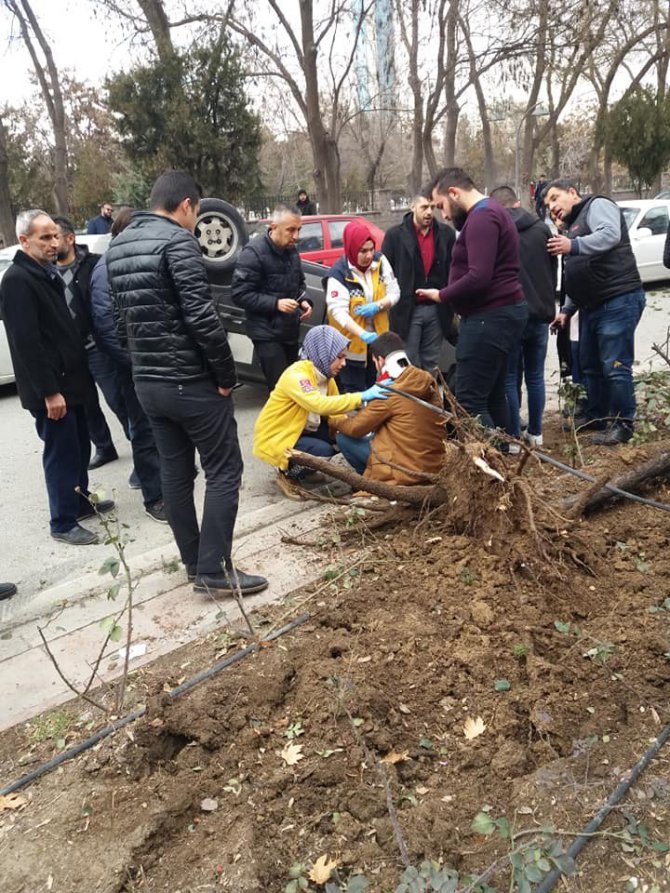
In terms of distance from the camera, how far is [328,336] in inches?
181

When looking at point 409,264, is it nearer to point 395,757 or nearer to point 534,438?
point 534,438

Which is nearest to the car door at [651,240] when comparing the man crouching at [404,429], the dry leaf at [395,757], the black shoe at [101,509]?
the man crouching at [404,429]

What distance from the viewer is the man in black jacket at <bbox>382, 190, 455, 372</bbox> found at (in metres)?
5.41

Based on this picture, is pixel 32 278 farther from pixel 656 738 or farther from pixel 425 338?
pixel 656 738

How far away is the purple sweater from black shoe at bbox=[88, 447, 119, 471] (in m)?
3.08

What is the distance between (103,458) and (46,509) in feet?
2.84

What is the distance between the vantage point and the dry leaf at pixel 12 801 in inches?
91.9

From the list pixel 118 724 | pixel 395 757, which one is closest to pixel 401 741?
pixel 395 757

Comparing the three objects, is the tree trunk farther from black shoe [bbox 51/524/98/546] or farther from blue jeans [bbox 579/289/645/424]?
blue jeans [bbox 579/289/645/424]

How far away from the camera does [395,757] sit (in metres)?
2.34

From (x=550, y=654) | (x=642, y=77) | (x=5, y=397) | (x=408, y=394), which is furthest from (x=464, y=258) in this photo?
(x=642, y=77)

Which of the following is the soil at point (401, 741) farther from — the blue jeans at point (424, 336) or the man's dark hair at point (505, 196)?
the man's dark hair at point (505, 196)

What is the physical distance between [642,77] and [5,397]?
29.0 metres

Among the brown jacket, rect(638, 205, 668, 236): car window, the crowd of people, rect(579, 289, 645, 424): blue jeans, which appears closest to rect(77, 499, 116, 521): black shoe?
the crowd of people
